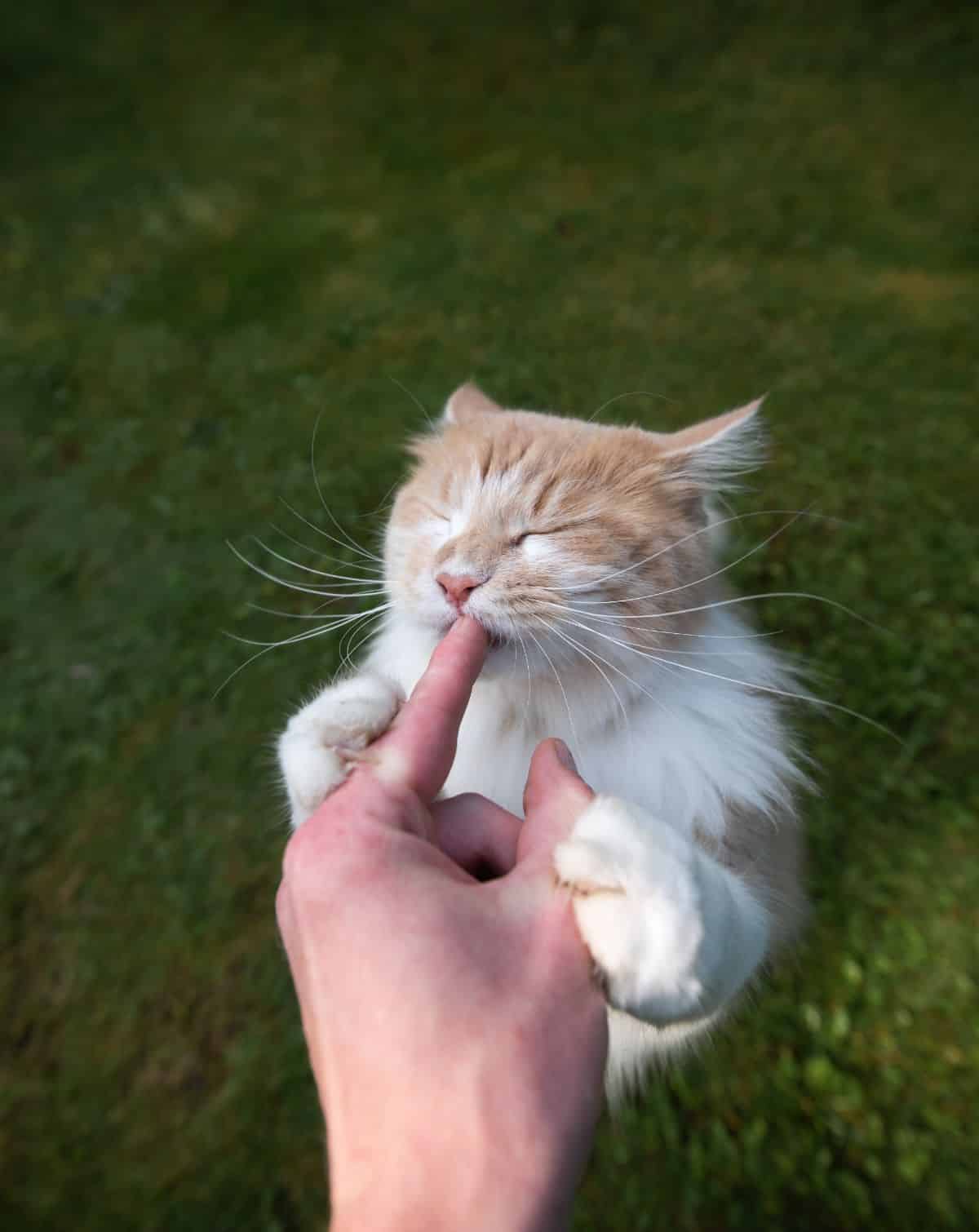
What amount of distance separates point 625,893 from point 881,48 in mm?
6457

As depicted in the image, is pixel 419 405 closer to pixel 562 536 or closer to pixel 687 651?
→ pixel 562 536

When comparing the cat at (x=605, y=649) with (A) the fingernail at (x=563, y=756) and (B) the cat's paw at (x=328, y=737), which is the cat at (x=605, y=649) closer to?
(B) the cat's paw at (x=328, y=737)

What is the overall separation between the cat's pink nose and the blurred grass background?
1850 millimetres

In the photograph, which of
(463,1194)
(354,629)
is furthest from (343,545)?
(463,1194)

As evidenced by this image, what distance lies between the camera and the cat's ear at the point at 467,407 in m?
2.19

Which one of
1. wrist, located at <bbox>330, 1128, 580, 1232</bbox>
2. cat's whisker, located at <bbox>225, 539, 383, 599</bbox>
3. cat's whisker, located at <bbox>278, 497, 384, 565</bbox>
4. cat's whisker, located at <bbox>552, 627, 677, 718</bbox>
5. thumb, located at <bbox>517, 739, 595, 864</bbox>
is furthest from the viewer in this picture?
cat's whisker, located at <bbox>278, 497, 384, 565</bbox>

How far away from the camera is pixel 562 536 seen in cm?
162

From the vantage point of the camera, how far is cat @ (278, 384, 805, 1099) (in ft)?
4.98

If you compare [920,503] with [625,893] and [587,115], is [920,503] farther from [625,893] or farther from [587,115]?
[587,115]

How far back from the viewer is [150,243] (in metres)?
5.70

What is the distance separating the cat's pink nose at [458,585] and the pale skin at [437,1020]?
0.41 metres

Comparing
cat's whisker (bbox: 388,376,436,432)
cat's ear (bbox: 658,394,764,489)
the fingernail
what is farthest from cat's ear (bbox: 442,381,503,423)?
the fingernail

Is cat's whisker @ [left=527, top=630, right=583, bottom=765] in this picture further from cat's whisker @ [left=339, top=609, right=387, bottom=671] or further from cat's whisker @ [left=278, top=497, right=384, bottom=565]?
cat's whisker @ [left=278, top=497, right=384, bottom=565]

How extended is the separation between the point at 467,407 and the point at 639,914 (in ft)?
5.28
